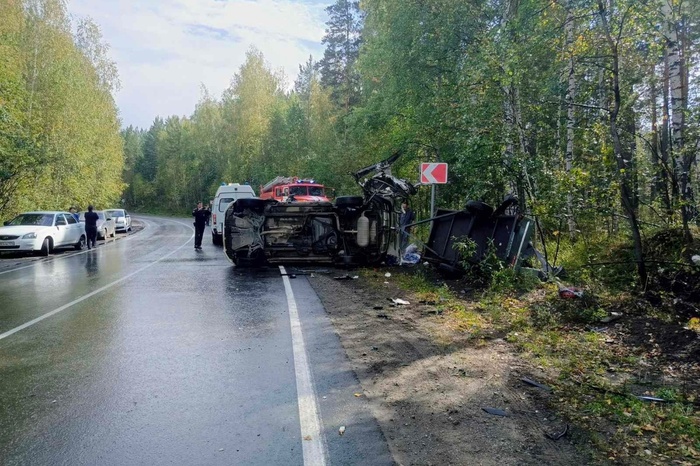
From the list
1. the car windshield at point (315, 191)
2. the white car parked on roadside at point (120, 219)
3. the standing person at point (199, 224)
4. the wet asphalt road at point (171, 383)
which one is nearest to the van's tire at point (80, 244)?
the standing person at point (199, 224)

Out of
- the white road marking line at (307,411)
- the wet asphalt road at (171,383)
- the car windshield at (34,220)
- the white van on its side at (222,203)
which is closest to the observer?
the white road marking line at (307,411)

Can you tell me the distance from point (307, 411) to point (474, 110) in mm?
12100

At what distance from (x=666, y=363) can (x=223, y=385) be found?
458 centimetres

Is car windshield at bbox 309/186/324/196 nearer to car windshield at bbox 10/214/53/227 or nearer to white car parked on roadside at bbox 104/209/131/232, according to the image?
car windshield at bbox 10/214/53/227

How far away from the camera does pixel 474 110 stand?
14.3m

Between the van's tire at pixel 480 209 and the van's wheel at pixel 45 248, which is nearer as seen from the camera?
the van's tire at pixel 480 209

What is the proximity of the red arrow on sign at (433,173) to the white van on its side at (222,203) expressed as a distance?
466 inches

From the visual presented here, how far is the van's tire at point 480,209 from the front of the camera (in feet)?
33.7

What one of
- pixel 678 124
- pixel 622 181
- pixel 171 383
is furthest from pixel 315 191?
Answer: pixel 171 383

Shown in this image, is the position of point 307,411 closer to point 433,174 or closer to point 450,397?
point 450,397

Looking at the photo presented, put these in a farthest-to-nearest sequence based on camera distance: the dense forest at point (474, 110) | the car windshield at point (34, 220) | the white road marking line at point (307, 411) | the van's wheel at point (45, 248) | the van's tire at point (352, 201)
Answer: the car windshield at point (34, 220)
the van's wheel at point (45, 248)
the van's tire at point (352, 201)
the dense forest at point (474, 110)
the white road marking line at point (307, 411)

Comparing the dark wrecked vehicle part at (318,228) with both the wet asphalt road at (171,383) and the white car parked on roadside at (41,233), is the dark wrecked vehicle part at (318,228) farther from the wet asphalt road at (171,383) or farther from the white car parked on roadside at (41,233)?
the white car parked on roadside at (41,233)

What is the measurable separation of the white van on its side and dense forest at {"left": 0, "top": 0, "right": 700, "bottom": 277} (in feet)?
20.7

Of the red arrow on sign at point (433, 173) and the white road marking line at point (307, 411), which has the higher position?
the red arrow on sign at point (433, 173)
